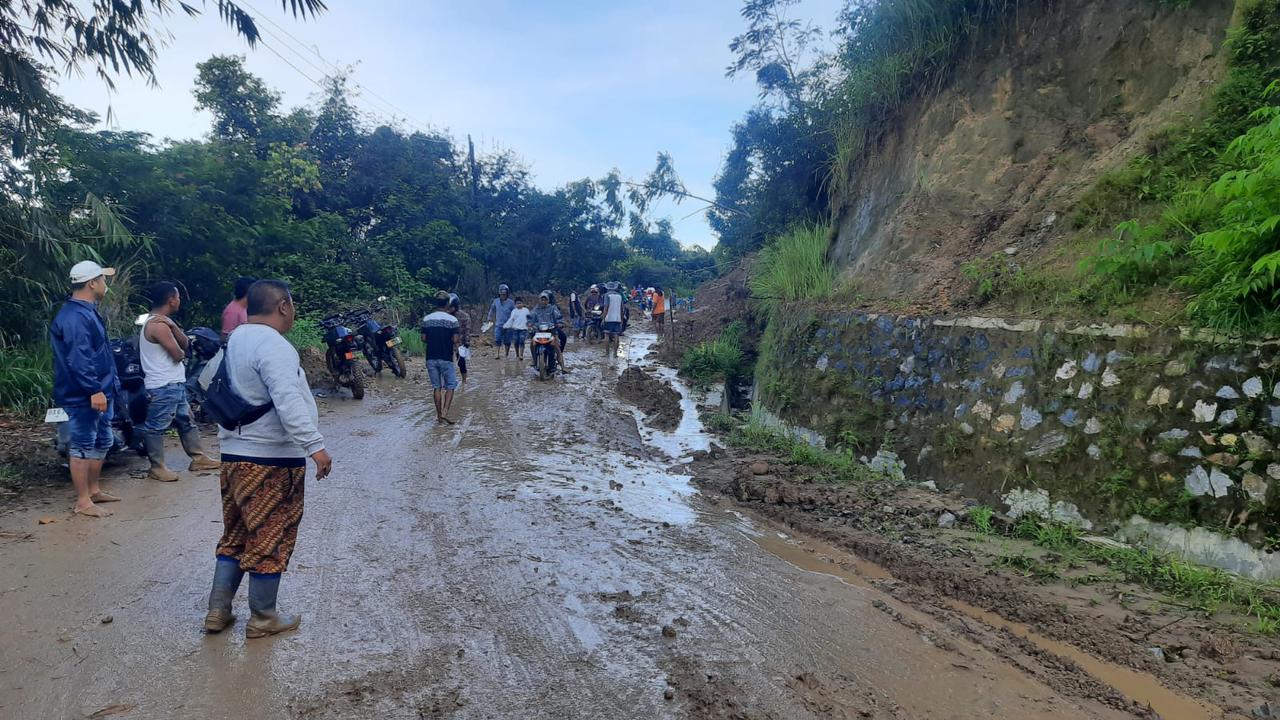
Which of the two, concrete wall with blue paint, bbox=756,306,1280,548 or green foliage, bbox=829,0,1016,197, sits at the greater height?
green foliage, bbox=829,0,1016,197

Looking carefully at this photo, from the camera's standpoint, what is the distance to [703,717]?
10.2 ft

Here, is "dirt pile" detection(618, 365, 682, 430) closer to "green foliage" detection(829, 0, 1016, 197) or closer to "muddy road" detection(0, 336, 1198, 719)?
"muddy road" detection(0, 336, 1198, 719)

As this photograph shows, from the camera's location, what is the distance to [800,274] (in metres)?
11.0

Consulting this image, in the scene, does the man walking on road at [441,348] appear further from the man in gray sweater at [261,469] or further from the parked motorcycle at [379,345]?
the man in gray sweater at [261,469]

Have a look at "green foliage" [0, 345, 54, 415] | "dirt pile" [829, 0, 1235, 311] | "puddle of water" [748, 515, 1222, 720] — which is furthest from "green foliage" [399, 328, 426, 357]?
"puddle of water" [748, 515, 1222, 720]

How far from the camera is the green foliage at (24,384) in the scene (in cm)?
836

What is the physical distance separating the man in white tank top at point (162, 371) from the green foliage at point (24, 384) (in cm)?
289

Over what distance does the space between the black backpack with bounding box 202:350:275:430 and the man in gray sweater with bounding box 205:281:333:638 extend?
0.03 metres

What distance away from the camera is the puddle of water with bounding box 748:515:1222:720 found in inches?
131

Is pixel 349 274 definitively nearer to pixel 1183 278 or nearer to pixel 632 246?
pixel 1183 278

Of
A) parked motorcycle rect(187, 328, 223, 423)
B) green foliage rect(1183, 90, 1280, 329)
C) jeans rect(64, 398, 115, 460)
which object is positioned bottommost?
jeans rect(64, 398, 115, 460)

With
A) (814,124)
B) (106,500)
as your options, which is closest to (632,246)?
(814,124)

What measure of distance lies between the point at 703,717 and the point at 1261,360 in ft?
13.6

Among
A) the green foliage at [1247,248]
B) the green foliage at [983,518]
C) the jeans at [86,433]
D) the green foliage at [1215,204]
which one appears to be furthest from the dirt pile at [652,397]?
the green foliage at [1247,248]
